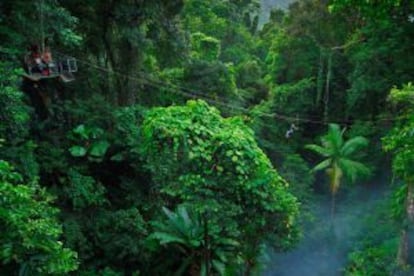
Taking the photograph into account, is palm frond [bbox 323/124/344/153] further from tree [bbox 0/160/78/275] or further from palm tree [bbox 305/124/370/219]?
tree [bbox 0/160/78/275]

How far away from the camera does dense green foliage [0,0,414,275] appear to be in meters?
9.07

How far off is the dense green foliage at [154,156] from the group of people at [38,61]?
0.19 m

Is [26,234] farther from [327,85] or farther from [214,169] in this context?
[327,85]

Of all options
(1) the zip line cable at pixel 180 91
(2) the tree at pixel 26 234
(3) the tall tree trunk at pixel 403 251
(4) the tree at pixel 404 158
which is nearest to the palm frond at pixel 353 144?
(1) the zip line cable at pixel 180 91

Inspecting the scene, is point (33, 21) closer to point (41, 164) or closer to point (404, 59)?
point (41, 164)

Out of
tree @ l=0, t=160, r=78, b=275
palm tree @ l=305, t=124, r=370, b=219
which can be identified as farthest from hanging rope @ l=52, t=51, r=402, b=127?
tree @ l=0, t=160, r=78, b=275

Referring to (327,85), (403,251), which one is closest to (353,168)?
(403,251)

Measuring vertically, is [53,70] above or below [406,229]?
above

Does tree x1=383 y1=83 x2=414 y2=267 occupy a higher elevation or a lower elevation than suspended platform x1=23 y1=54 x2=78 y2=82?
lower

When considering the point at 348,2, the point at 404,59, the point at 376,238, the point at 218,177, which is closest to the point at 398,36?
the point at 404,59

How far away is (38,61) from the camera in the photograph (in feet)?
36.2

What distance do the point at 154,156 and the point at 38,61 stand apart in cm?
342

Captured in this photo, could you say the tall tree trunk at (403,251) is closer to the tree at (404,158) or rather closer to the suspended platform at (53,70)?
the tree at (404,158)

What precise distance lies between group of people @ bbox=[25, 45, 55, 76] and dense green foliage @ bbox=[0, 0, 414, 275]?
188mm
